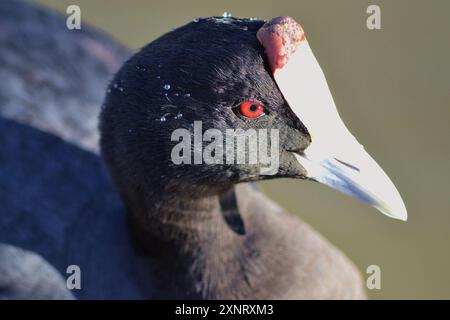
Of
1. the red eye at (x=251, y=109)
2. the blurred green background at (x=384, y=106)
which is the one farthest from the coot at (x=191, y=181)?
the blurred green background at (x=384, y=106)

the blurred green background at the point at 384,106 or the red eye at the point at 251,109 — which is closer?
the red eye at the point at 251,109

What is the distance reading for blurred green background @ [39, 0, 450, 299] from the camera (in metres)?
4.70

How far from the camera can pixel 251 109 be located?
2676 millimetres

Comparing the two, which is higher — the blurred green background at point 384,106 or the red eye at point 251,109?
the blurred green background at point 384,106

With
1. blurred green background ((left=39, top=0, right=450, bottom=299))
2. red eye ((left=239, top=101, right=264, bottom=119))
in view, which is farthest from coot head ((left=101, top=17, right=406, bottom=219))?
blurred green background ((left=39, top=0, right=450, bottom=299))

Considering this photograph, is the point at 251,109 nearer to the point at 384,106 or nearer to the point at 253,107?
the point at 253,107

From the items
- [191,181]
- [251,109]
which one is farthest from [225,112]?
[191,181]

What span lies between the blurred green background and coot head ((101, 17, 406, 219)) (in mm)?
1875

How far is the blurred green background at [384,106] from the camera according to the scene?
4703 mm

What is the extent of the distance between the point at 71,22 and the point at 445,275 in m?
2.53

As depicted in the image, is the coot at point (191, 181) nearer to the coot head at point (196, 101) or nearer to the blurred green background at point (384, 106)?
the coot head at point (196, 101)

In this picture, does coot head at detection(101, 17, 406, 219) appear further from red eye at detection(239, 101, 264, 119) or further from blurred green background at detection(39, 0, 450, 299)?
blurred green background at detection(39, 0, 450, 299)

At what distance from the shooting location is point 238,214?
3.38 m

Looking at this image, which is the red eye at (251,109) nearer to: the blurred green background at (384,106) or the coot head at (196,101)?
the coot head at (196,101)
